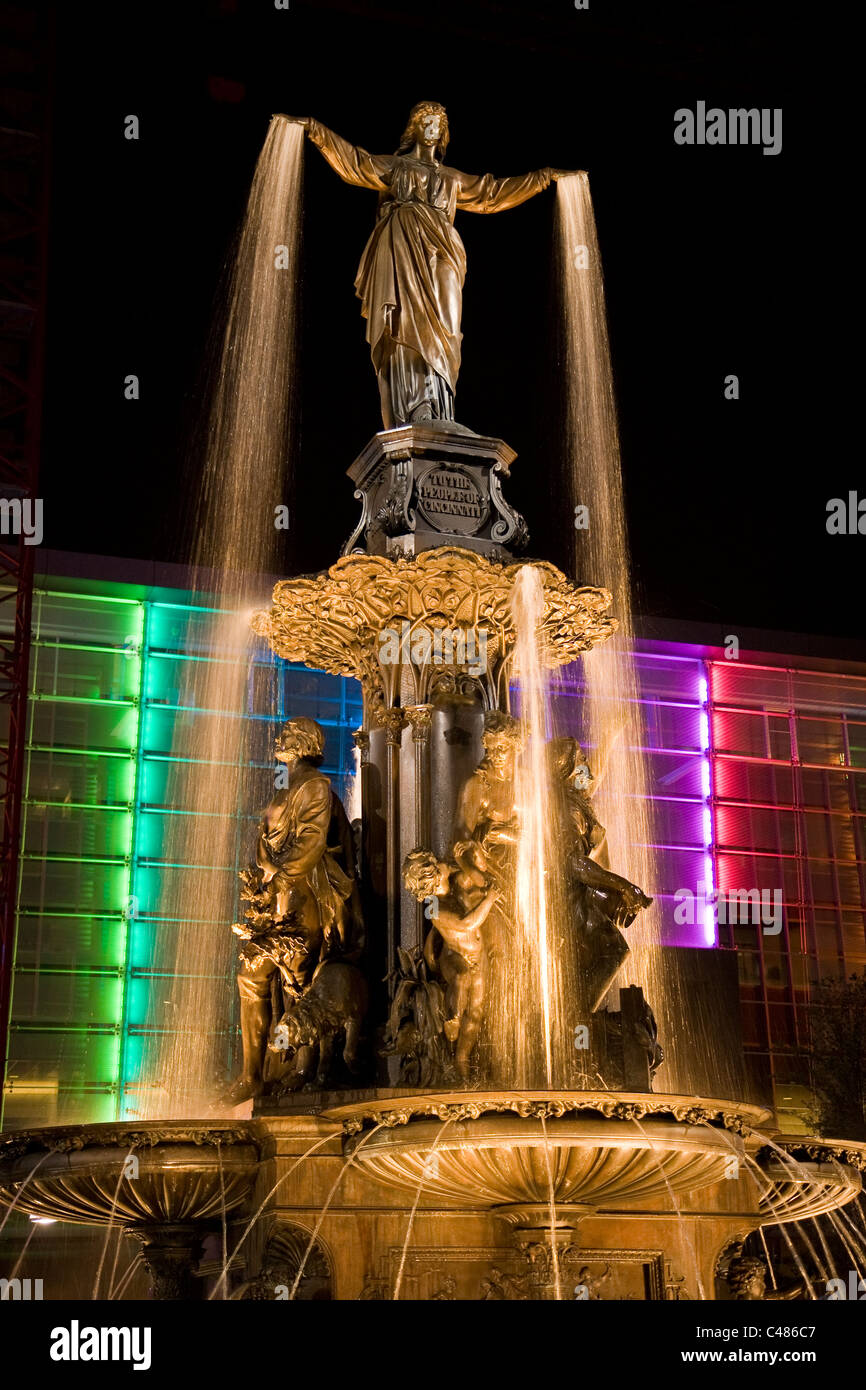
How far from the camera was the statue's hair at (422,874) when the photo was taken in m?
11.1

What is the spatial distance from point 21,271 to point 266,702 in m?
11.4

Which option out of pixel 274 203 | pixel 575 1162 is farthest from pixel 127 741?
pixel 575 1162

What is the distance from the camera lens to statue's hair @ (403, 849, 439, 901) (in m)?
11.1

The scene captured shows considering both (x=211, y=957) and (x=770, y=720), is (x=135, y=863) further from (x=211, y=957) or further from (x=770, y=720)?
(x=770, y=720)

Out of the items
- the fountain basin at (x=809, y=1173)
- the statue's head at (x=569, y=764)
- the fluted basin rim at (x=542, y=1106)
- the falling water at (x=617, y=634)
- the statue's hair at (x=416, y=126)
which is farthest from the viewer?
the falling water at (x=617, y=634)

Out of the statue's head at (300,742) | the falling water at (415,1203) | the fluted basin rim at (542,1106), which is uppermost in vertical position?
the statue's head at (300,742)

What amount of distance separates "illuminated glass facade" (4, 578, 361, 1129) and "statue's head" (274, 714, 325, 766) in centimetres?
2419

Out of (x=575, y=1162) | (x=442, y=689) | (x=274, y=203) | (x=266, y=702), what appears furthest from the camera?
(x=266, y=702)

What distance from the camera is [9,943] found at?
3206 centimetres

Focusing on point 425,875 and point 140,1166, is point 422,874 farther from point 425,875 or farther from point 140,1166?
point 140,1166

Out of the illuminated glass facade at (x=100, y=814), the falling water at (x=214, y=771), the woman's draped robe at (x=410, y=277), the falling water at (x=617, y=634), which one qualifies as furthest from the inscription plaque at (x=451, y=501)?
the illuminated glass facade at (x=100, y=814)

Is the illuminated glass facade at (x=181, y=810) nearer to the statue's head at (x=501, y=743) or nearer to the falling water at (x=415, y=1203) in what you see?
the statue's head at (x=501, y=743)
